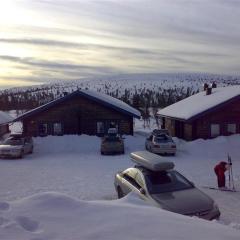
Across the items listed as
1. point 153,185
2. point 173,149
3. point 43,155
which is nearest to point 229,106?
point 173,149

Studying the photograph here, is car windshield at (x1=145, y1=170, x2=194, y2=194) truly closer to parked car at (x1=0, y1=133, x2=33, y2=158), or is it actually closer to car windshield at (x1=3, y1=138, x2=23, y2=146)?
parked car at (x1=0, y1=133, x2=33, y2=158)

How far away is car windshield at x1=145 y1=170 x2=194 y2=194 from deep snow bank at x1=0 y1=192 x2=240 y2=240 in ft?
14.0

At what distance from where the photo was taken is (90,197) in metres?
16.9

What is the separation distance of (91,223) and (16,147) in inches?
866

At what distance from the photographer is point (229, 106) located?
3288 centimetres

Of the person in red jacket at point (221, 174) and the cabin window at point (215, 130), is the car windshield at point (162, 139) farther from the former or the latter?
the person in red jacket at point (221, 174)

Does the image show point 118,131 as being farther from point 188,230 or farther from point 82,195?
point 188,230

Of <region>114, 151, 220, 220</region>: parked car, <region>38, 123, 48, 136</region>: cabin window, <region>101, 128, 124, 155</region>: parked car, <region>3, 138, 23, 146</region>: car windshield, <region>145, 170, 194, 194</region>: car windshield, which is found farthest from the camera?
<region>38, 123, 48, 136</region>: cabin window

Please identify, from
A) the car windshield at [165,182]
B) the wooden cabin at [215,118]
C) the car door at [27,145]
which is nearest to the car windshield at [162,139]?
the wooden cabin at [215,118]

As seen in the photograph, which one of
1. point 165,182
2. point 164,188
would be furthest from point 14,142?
point 164,188

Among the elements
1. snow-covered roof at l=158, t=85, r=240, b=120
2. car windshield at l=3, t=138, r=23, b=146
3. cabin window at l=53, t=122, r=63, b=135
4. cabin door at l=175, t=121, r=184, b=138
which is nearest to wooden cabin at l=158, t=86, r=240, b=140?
snow-covered roof at l=158, t=85, r=240, b=120

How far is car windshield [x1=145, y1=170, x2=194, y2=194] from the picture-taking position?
12867mm

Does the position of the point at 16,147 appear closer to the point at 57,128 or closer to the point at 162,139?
the point at 57,128

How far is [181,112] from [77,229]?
28860mm
